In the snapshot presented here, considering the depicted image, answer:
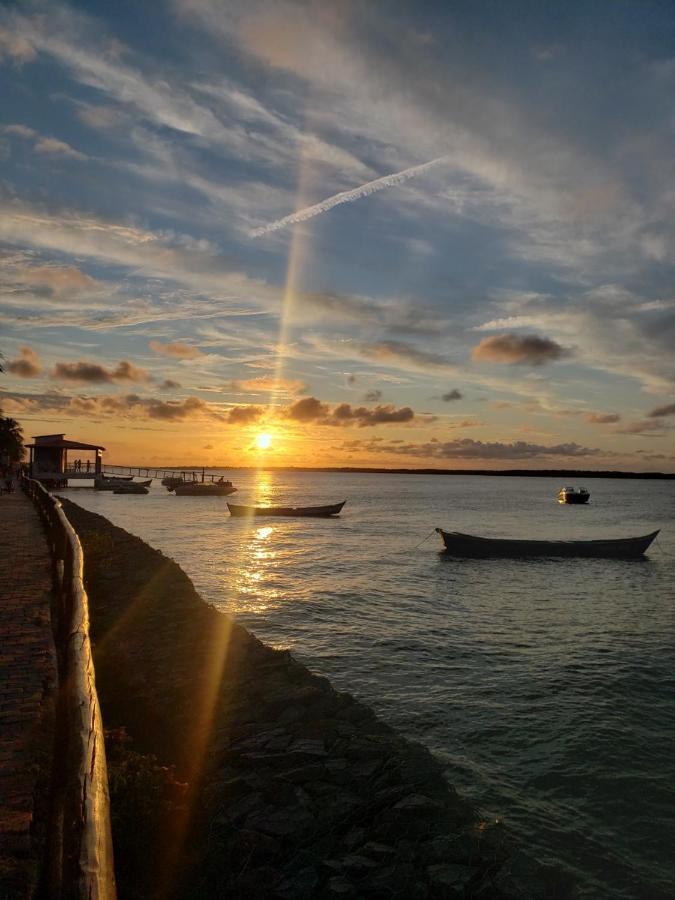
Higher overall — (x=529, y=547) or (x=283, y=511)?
(x=529, y=547)

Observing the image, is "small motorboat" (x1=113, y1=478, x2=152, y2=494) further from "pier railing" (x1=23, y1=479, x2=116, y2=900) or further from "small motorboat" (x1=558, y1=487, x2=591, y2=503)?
"pier railing" (x1=23, y1=479, x2=116, y2=900)

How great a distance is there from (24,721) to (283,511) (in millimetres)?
66137

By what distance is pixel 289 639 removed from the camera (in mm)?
18922

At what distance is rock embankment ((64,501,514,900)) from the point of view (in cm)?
667

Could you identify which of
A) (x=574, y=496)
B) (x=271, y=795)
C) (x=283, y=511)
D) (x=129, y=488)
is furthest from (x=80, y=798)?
(x=574, y=496)

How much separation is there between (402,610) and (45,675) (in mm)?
16433

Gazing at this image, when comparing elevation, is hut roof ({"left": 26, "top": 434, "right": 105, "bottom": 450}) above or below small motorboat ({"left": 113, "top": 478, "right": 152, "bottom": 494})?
above

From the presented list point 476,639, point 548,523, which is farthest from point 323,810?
point 548,523

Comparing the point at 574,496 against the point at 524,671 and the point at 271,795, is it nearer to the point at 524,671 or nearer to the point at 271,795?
the point at 524,671

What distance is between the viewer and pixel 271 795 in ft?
26.7

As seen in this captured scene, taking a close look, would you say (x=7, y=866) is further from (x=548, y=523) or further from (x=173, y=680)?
(x=548, y=523)

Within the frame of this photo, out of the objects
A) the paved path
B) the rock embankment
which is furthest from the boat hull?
the rock embankment

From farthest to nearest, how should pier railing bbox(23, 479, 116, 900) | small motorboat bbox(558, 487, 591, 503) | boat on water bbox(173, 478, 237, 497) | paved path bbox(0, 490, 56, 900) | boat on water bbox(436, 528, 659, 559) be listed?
small motorboat bbox(558, 487, 591, 503) < boat on water bbox(173, 478, 237, 497) < boat on water bbox(436, 528, 659, 559) < paved path bbox(0, 490, 56, 900) < pier railing bbox(23, 479, 116, 900)

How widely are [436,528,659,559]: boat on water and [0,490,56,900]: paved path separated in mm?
29044
